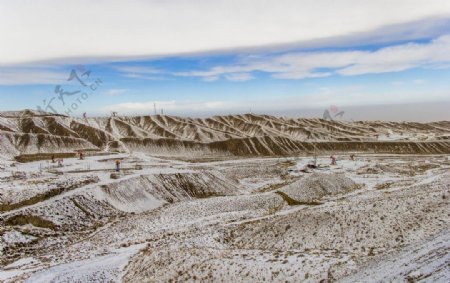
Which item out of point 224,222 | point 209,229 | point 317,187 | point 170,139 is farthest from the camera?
point 170,139

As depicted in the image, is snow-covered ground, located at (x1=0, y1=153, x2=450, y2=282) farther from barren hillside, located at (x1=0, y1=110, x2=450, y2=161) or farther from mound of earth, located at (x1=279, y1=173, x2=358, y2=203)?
barren hillside, located at (x1=0, y1=110, x2=450, y2=161)

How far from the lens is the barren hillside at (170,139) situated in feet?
305

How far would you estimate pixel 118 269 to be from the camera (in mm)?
26500

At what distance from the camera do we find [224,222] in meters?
39.1

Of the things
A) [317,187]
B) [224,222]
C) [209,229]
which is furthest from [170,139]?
[209,229]

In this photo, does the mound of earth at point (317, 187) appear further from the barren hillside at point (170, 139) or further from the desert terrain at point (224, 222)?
the barren hillside at point (170, 139)

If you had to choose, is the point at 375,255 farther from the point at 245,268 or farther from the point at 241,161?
the point at 241,161

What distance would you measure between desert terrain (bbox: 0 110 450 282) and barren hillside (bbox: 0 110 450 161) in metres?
9.03

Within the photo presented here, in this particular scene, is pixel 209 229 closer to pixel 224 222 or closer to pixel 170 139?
pixel 224 222

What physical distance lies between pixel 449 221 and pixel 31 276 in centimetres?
3026

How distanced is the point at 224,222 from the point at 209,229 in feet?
9.36

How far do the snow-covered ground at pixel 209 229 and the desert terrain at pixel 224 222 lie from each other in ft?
0.41

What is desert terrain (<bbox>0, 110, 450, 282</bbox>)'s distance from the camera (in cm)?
2420

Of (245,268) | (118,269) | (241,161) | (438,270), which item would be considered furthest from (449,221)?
(241,161)
